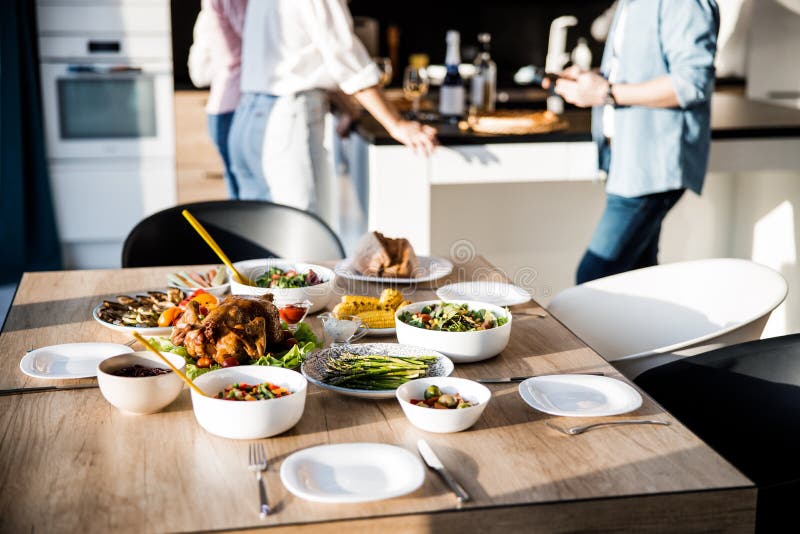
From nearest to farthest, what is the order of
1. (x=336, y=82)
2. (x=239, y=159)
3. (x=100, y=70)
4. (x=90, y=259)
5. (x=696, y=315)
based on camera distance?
1. (x=696, y=315)
2. (x=336, y=82)
3. (x=239, y=159)
4. (x=100, y=70)
5. (x=90, y=259)

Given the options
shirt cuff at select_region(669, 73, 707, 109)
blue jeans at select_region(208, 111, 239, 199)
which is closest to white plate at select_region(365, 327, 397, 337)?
shirt cuff at select_region(669, 73, 707, 109)

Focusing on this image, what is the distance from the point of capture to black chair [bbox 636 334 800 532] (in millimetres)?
1581

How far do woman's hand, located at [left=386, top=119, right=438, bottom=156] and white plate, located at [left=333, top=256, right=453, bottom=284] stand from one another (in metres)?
0.75

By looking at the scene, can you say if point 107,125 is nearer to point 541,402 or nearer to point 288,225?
point 288,225

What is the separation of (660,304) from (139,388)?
1.30 m

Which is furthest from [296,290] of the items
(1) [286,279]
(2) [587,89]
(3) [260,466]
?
(2) [587,89]

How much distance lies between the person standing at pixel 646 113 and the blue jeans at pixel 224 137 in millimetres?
1182

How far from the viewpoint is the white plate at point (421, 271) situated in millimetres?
1951

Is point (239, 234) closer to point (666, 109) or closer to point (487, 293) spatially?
point (487, 293)

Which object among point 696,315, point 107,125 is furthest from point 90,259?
point 696,315

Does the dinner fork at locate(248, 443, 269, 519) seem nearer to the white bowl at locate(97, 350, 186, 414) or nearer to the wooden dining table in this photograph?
the wooden dining table

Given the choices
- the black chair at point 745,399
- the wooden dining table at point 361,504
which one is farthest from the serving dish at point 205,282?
the black chair at point 745,399

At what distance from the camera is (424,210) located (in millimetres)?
3090

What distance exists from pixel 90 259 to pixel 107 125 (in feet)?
2.35
